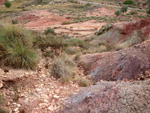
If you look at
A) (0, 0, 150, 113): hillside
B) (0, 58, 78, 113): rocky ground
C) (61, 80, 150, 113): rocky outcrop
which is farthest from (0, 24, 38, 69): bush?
(61, 80, 150, 113): rocky outcrop

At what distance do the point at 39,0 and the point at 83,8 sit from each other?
20125 mm

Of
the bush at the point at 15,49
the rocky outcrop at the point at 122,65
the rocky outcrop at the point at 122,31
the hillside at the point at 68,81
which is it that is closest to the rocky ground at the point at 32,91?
the hillside at the point at 68,81

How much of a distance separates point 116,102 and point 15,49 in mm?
2922

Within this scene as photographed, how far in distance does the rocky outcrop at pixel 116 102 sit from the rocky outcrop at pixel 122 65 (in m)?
1.30

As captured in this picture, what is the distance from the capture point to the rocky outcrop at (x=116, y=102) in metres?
2.22

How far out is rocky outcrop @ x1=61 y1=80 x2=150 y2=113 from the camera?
2.22m

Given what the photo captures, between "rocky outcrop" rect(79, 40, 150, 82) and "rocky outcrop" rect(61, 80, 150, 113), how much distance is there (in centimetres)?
130

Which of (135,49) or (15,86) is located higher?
(135,49)

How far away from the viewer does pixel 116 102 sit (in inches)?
93.7

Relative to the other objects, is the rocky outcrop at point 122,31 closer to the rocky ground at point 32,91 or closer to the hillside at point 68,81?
the hillside at point 68,81

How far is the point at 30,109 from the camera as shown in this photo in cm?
269

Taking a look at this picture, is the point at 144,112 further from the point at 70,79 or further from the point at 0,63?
the point at 0,63

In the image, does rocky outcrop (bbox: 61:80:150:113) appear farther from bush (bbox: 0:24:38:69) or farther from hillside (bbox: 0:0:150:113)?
bush (bbox: 0:24:38:69)

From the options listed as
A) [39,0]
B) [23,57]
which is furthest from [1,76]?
[39,0]
